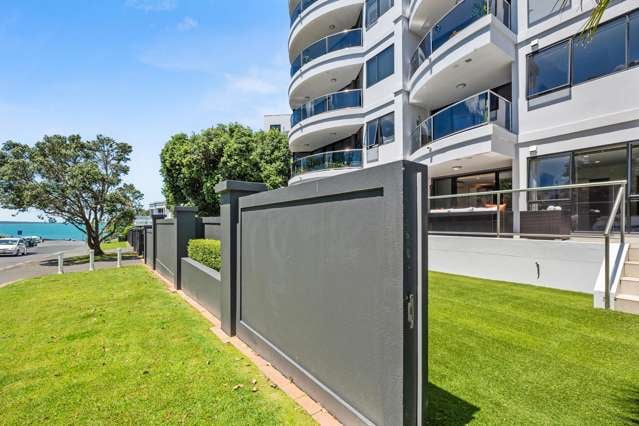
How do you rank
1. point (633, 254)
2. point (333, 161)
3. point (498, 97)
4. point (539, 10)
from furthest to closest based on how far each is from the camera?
point (333, 161) < point (498, 97) < point (539, 10) < point (633, 254)

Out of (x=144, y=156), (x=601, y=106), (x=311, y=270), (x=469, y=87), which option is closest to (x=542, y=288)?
(x=601, y=106)

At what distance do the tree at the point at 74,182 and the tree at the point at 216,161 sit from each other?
10.7 feet

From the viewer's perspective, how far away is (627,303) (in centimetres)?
513

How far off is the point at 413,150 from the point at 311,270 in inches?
479

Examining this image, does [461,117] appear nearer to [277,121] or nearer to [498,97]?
[498,97]

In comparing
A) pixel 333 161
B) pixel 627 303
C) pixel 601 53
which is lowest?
pixel 627 303

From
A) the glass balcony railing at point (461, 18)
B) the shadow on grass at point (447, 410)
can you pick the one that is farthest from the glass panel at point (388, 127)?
the shadow on grass at point (447, 410)

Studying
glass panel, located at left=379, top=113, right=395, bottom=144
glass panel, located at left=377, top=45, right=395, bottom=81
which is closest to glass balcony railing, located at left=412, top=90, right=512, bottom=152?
glass panel, located at left=379, top=113, right=395, bottom=144

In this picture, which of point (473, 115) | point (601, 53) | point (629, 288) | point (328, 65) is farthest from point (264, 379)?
point (328, 65)

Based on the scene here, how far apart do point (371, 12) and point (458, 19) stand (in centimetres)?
662

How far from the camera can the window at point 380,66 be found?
15031mm

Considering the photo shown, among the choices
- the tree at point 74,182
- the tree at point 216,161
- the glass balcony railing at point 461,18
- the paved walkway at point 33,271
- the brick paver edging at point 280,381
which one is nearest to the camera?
the brick paver edging at point 280,381

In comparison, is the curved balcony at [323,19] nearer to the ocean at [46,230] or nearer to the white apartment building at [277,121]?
the white apartment building at [277,121]

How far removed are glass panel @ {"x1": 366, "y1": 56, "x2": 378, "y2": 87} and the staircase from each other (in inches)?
518
